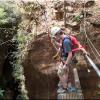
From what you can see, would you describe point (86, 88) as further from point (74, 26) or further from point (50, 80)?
point (74, 26)

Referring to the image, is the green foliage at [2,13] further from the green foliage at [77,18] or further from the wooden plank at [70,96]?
the wooden plank at [70,96]

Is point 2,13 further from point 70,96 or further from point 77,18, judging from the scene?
point 70,96

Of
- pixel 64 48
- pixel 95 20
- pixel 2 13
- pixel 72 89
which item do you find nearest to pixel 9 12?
pixel 2 13

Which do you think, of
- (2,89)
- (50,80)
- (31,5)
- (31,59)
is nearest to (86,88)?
(50,80)

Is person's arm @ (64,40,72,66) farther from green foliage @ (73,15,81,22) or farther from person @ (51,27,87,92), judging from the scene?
green foliage @ (73,15,81,22)

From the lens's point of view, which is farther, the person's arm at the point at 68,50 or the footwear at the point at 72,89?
the footwear at the point at 72,89

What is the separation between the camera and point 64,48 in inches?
295

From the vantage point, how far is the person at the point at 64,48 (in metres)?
7.41

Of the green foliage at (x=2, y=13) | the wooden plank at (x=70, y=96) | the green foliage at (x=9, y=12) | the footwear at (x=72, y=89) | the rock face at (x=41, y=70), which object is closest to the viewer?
the wooden plank at (x=70, y=96)

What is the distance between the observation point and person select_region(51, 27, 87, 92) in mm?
7410

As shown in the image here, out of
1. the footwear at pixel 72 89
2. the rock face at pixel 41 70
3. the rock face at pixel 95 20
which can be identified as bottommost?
the footwear at pixel 72 89

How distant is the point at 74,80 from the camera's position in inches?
328

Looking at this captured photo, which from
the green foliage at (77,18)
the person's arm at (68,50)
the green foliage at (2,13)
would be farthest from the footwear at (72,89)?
the green foliage at (2,13)

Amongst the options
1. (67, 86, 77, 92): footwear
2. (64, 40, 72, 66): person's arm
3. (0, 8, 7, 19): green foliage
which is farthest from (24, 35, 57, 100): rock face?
(64, 40, 72, 66): person's arm
